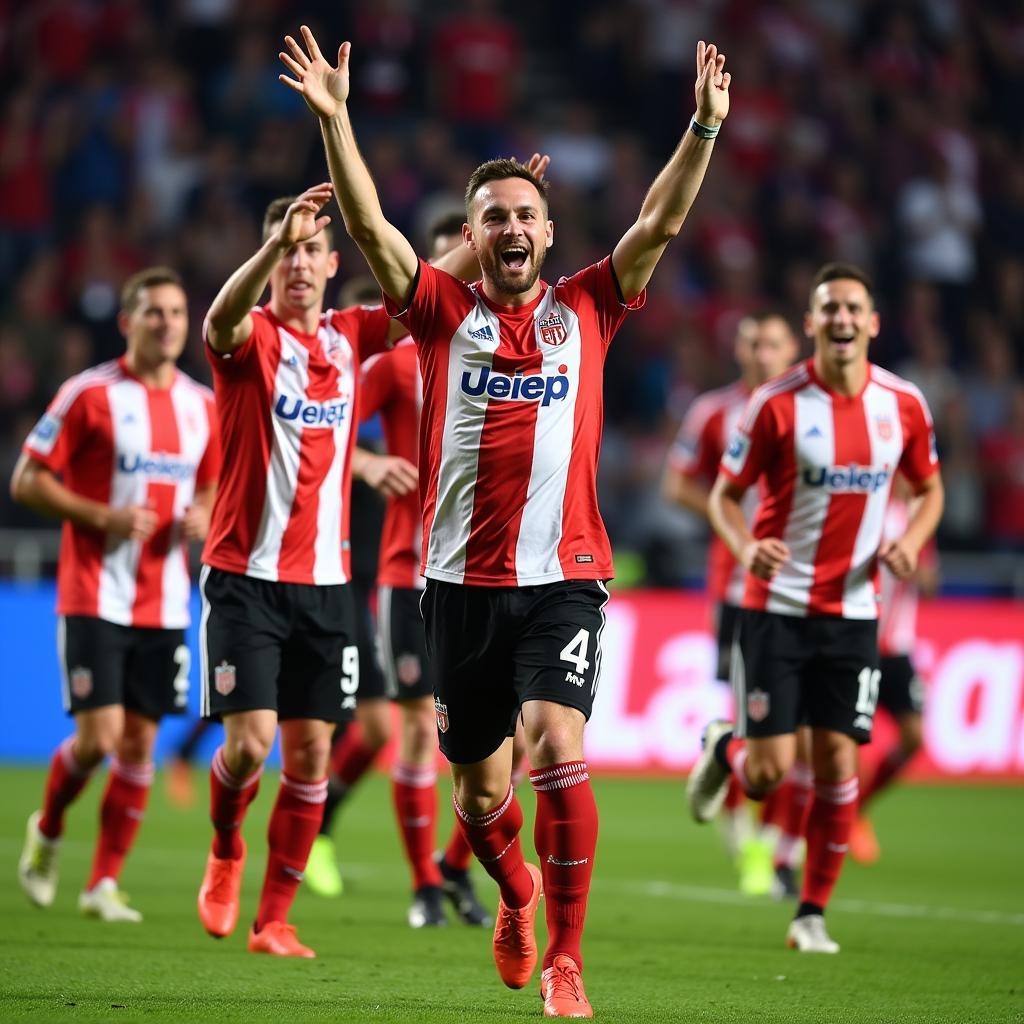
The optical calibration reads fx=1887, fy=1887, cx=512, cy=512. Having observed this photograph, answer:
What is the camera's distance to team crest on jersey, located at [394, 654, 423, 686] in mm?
7727

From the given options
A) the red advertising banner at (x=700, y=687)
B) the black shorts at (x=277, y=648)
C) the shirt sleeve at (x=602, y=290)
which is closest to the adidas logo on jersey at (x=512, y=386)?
the shirt sleeve at (x=602, y=290)

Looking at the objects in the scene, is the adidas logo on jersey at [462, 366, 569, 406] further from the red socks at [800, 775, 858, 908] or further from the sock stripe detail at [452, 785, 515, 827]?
the red socks at [800, 775, 858, 908]

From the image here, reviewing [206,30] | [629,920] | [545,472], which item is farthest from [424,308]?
[206,30]

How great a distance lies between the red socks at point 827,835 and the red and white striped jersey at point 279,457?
80.8 inches

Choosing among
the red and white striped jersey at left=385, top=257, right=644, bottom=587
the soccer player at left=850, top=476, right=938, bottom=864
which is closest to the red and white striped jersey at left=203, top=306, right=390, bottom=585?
the red and white striped jersey at left=385, top=257, right=644, bottom=587

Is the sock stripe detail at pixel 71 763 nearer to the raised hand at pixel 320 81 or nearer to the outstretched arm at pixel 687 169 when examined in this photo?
the raised hand at pixel 320 81

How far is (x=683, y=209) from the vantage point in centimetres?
546

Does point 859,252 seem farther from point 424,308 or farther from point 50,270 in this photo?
point 424,308

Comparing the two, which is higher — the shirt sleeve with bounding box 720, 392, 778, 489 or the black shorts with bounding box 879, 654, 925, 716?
the shirt sleeve with bounding box 720, 392, 778, 489

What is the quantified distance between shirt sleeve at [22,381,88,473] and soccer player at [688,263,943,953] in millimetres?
2672

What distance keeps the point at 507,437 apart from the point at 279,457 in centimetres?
139

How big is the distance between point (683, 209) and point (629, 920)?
351 cm

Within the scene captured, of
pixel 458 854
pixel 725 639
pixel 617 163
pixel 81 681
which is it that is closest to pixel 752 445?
pixel 458 854

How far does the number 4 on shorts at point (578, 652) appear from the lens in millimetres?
5379
